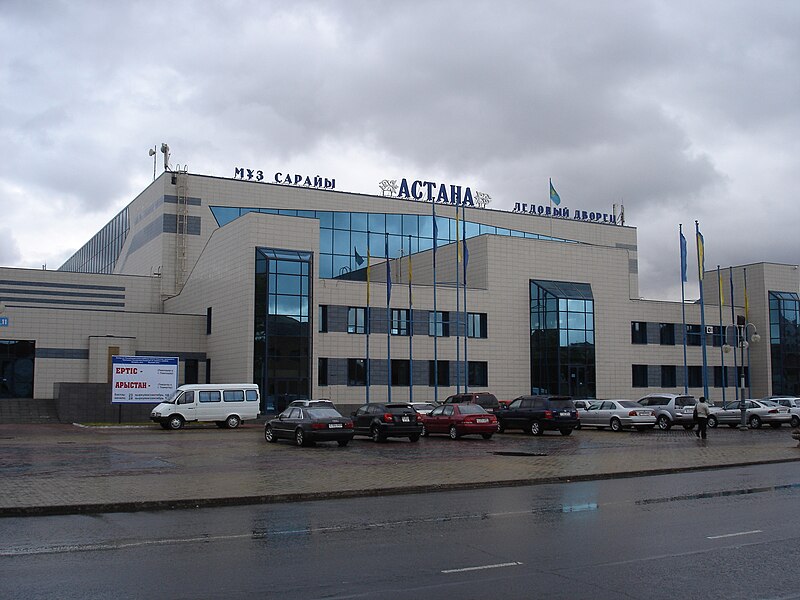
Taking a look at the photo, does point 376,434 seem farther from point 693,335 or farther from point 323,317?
point 693,335

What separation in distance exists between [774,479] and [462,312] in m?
33.0

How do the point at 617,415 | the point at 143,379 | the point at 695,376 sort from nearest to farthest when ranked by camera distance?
the point at 617,415 < the point at 143,379 < the point at 695,376

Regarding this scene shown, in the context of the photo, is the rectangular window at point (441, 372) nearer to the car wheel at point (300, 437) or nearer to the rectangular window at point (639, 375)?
the rectangular window at point (639, 375)

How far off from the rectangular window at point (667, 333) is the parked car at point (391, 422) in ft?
108

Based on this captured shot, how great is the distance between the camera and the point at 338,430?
86.8 ft

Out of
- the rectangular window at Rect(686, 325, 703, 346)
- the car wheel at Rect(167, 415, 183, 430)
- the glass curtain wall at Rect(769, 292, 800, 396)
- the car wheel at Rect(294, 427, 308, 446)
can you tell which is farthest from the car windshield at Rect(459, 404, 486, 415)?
the glass curtain wall at Rect(769, 292, 800, 396)

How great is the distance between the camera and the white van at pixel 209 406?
36.3 metres

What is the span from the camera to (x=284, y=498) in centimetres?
1473

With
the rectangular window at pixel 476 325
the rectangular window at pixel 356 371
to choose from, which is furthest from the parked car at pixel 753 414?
the rectangular window at pixel 356 371

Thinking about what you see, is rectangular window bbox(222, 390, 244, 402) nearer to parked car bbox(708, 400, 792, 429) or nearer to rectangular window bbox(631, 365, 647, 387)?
parked car bbox(708, 400, 792, 429)

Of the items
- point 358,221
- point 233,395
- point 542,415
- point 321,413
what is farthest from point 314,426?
point 358,221

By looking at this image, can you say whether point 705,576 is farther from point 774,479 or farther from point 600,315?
point 600,315

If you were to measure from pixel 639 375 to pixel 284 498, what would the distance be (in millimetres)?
45133

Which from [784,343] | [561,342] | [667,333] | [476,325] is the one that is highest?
[476,325]
